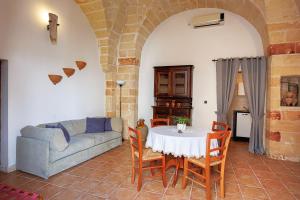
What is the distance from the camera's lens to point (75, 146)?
3166mm

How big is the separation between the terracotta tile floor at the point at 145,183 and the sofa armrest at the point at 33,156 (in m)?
0.11

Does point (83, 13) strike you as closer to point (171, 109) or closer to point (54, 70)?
point (54, 70)

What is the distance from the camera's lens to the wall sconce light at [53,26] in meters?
3.44

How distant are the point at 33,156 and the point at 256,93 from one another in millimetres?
4659

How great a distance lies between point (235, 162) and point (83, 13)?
15.7 ft

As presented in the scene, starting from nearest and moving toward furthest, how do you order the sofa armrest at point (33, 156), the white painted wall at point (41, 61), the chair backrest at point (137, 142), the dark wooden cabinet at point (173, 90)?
the chair backrest at point (137, 142), the sofa armrest at point (33, 156), the white painted wall at point (41, 61), the dark wooden cabinet at point (173, 90)

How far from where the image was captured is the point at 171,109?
5.03 meters

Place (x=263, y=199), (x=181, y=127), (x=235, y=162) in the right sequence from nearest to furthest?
(x=263, y=199) → (x=181, y=127) → (x=235, y=162)

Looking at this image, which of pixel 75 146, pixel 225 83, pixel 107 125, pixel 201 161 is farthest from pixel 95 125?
pixel 225 83

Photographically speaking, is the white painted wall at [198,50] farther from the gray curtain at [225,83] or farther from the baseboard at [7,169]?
the baseboard at [7,169]

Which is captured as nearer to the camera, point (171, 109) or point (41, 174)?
point (41, 174)

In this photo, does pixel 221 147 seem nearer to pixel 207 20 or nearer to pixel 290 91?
pixel 290 91

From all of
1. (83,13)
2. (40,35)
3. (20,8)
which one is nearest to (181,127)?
(40,35)

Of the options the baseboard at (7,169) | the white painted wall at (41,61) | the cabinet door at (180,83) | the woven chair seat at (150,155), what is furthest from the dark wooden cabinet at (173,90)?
the baseboard at (7,169)
